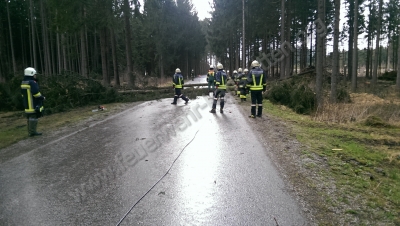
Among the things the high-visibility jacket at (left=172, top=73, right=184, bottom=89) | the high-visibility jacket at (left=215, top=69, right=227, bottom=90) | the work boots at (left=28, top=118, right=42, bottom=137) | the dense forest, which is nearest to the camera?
the work boots at (left=28, top=118, right=42, bottom=137)

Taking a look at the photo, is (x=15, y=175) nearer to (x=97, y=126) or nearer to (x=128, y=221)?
(x=128, y=221)

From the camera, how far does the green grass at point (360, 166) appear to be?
12.6ft

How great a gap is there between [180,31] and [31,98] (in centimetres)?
3909

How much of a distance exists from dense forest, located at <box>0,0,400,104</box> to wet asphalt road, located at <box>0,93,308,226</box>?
31.9 ft

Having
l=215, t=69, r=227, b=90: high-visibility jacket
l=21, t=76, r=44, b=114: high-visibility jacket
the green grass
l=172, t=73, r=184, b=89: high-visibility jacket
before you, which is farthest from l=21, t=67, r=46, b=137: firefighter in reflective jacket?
l=172, t=73, r=184, b=89: high-visibility jacket

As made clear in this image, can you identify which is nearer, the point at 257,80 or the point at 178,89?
the point at 257,80

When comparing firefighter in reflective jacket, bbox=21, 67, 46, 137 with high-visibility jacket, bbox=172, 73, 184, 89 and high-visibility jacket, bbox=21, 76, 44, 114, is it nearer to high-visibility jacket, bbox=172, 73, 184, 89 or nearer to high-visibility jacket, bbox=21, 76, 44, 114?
high-visibility jacket, bbox=21, 76, 44, 114

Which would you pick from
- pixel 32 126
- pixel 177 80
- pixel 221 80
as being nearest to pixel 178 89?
pixel 177 80

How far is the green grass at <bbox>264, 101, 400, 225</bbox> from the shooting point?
12.6 ft

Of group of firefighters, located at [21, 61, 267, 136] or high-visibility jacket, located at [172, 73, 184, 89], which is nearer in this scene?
group of firefighters, located at [21, 61, 267, 136]

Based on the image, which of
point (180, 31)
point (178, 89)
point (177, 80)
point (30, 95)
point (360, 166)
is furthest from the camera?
point (180, 31)

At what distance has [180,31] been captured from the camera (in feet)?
150

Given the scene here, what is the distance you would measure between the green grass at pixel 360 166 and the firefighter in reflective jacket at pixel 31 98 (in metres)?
7.76

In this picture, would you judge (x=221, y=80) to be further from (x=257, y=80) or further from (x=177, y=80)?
(x=177, y=80)
